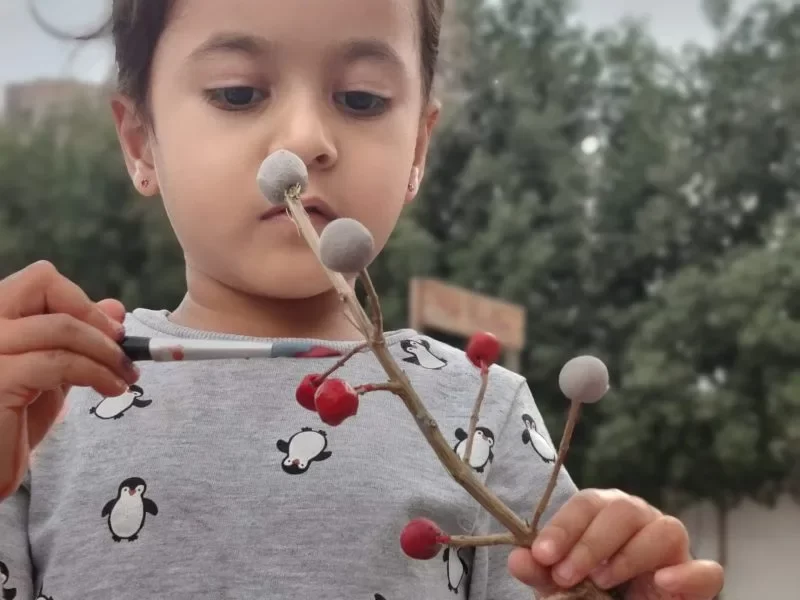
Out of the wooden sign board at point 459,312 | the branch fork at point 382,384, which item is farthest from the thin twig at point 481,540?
the wooden sign board at point 459,312

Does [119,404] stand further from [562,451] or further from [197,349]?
[562,451]

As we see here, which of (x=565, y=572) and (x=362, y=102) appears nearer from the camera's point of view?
(x=565, y=572)

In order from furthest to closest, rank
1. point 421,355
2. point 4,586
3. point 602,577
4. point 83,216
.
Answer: point 83,216 → point 421,355 → point 4,586 → point 602,577

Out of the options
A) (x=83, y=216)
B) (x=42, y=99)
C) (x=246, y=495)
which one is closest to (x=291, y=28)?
(x=246, y=495)

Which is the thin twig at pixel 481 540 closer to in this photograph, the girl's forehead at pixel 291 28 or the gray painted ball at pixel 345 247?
the gray painted ball at pixel 345 247

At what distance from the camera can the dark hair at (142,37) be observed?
0.53m

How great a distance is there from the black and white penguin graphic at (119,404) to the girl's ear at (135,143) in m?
0.12

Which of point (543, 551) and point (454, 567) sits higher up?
point (543, 551)

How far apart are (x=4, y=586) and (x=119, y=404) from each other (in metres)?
0.10

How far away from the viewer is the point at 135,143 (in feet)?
1.89

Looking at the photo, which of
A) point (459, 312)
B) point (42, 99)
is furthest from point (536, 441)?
point (459, 312)

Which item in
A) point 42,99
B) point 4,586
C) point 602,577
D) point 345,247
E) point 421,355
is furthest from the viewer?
point 42,99

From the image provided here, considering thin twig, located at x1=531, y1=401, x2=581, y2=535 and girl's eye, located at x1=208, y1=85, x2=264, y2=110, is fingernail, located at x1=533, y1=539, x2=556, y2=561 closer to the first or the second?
thin twig, located at x1=531, y1=401, x2=581, y2=535

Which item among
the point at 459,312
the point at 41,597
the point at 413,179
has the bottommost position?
the point at 459,312
